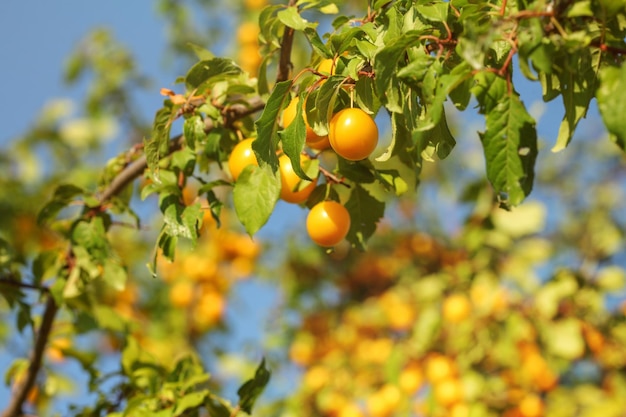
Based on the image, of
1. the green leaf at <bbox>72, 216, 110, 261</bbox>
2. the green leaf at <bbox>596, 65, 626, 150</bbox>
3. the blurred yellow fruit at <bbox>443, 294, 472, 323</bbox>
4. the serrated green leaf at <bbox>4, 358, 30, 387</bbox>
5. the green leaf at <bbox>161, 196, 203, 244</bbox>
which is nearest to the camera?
the green leaf at <bbox>596, 65, 626, 150</bbox>

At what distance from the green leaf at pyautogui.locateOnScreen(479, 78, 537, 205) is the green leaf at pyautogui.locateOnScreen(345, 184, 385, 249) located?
30 centimetres

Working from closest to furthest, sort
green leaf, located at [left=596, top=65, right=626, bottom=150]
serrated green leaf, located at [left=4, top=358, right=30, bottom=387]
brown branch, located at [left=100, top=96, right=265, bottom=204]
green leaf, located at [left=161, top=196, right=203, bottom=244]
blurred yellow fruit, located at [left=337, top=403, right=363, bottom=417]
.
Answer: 1. green leaf, located at [left=596, top=65, right=626, bottom=150]
2. green leaf, located at [left=161, top=196, right=203, bottom=244]
3. brown branch, located at [left=100, top=96, right=265, bottom=204]
4. serrated green leaf, located at [left=4, top=358, right=30, bottom=387]
5. blurred yellow fruit, located at [left=337, top=403, right=363, bottom=417]

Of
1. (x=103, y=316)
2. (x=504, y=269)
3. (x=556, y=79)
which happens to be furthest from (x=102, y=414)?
(x=504, y=269)

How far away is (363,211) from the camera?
88cm

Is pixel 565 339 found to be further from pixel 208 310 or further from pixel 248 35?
pixel 248 35

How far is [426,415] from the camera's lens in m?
2.13

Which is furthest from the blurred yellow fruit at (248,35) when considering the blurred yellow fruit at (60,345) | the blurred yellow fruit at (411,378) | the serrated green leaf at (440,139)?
the serrated green leaf at (440,139)

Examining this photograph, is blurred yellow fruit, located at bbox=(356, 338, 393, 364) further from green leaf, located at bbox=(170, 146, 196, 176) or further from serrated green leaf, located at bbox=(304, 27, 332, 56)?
serrated green leaf, located at bbox=(304, 27, 332, 56)

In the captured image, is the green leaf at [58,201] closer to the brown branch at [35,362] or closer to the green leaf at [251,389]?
the brown branch at [35,362]

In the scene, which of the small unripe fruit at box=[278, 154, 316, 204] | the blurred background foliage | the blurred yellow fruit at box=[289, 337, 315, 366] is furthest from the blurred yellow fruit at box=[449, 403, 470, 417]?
the small unripe fruit at box=[278, 154, 316, 204]

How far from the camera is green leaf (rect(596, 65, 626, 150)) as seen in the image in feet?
1.68

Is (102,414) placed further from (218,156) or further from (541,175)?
(541,175)

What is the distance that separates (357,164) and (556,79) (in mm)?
270

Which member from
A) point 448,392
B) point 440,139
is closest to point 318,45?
point 440,139
